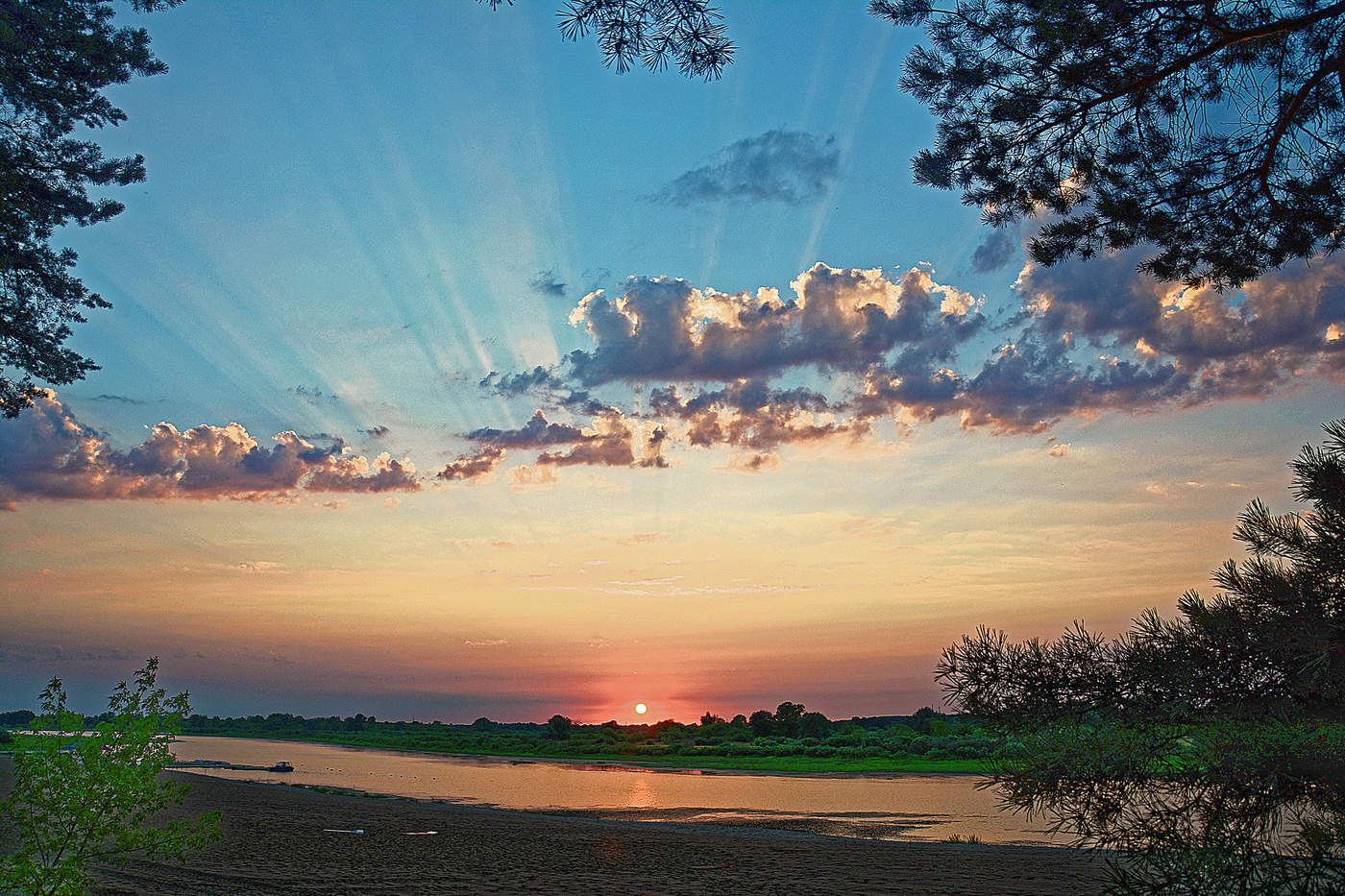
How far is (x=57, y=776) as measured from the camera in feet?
23.4

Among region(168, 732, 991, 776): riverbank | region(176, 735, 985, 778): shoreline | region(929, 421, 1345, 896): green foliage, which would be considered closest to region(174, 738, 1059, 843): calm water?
region(176, 735, 985, 778): shoreline

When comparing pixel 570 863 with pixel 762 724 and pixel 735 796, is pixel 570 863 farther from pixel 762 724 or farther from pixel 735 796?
pixel 762 724

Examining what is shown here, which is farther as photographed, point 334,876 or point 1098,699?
point 334,876

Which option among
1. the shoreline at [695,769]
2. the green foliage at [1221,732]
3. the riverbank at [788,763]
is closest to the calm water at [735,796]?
the shoreline at [695,769]

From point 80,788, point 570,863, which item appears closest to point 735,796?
point 570,863

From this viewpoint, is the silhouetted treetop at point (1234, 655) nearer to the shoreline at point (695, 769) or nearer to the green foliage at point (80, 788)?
the green foliage at point (80, 788)

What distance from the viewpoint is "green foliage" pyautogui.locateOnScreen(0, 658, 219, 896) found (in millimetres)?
7023

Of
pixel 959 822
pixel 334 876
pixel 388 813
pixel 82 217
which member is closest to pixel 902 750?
pixel 959 822

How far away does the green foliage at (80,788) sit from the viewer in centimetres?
702

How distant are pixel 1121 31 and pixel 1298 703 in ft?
20.1

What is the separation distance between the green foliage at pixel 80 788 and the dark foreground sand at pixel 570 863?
9.64 ft

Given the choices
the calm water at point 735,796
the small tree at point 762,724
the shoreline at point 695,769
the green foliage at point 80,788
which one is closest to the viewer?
the green foliage at point 80,788

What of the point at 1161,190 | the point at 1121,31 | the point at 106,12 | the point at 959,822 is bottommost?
the point at 959,822

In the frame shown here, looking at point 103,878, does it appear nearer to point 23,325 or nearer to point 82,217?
point 23,325
